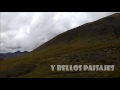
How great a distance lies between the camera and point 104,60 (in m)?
92.2

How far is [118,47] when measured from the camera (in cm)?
11100

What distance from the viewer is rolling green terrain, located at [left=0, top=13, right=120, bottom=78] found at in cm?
8681

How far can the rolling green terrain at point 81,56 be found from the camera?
8681cm

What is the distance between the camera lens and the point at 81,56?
102 meters
